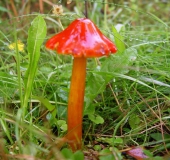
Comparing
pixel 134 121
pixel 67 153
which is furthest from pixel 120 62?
pixel 67 153

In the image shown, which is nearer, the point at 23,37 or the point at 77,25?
the point at 77,25

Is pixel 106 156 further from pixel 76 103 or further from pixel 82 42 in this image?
pixel 82 42

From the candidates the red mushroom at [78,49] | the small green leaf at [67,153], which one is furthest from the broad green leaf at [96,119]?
the small green leaf at [67,153]

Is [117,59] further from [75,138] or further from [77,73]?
[75,138]

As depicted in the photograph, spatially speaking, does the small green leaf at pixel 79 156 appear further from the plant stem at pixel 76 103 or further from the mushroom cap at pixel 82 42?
the mushroom cap at pixel 82 42

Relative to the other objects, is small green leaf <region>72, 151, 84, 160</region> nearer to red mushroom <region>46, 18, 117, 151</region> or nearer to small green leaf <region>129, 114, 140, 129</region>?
red mushroom <region>46, 18, 117, 151</region>

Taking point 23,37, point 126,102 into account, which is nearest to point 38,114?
point 126,102

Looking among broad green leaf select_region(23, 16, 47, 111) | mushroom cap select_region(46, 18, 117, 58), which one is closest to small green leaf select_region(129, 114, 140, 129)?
mushroom cap select_region(46, 18, 117, 58)
